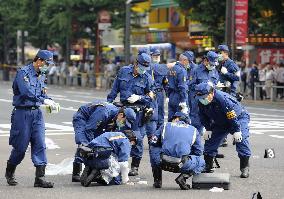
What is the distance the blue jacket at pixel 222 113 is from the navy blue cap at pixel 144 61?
5.12ft

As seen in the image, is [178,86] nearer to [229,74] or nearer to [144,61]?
[229,74]

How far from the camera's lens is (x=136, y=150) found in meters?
13.9

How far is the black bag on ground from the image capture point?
12.4 m

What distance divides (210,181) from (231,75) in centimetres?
613

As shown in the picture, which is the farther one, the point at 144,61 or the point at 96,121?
the point at 144,61

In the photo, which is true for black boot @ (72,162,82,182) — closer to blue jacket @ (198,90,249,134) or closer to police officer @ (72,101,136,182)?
police officer @ (72,101,136,182)

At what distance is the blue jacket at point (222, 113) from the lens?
13156 mm

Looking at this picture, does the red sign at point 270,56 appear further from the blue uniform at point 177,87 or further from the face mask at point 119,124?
the face mask at point 119,124

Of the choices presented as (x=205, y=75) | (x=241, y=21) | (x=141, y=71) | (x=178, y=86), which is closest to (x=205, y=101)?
(x=141, y=71)

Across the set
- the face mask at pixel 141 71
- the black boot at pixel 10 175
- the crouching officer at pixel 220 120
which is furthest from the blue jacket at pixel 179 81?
the black boot at pixel 10 175

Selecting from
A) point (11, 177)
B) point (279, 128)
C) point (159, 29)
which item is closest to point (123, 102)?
point (11, 177)

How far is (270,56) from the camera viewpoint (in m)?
44.5

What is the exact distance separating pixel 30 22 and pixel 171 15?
33.4 feet

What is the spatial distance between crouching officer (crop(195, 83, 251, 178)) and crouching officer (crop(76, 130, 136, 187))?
51.3 inches
